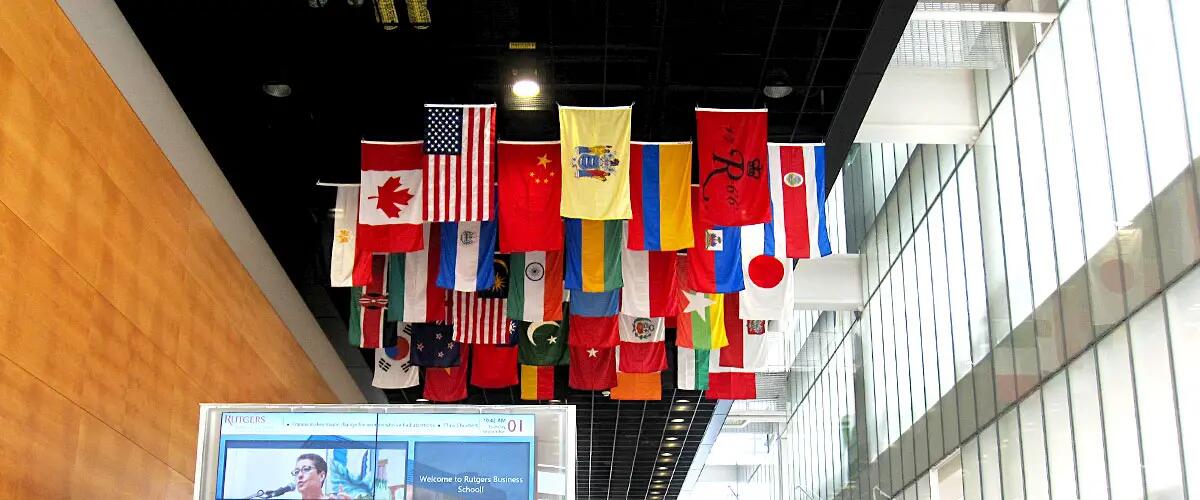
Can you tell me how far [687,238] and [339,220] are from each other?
208 inches

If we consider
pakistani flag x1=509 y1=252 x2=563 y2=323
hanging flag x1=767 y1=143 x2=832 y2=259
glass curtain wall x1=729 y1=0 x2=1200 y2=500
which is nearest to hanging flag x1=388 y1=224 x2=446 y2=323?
pakistani flag x1=509 y1=252 x2=563 y2=323

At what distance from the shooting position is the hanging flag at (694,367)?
24688 mm

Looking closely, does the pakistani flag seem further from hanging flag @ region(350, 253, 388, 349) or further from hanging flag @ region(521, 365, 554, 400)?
hanging flag @ region(521, 365, 554, 400)

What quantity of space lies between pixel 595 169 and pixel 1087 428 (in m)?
8.25

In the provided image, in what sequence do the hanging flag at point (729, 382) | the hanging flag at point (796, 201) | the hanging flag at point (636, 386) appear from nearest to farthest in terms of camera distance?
the hanging flag at point (796, 201) < the hanging flag at point (729, 382) < the hanging flag at point (636, 386)

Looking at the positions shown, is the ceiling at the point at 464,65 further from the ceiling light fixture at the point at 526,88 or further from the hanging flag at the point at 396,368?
the hanging flag at the point at 396,368

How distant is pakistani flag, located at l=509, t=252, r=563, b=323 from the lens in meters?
20.2

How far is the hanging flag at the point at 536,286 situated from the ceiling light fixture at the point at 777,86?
17.0ft

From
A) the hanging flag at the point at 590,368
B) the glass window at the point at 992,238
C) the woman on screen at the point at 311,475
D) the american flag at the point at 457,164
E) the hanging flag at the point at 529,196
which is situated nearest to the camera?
the woman on screen at the point at 311,475

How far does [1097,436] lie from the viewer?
17.7m

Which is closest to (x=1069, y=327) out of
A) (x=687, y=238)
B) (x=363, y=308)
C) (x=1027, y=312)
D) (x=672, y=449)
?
(x=1027, y=312)

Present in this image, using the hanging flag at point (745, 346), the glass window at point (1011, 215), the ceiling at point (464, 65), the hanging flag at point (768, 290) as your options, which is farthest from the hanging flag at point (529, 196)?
the glass window at point (1011, 215)

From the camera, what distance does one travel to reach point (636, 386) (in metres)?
25.3

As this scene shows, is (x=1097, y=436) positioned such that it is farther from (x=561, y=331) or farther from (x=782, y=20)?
(x=561, y=331)
